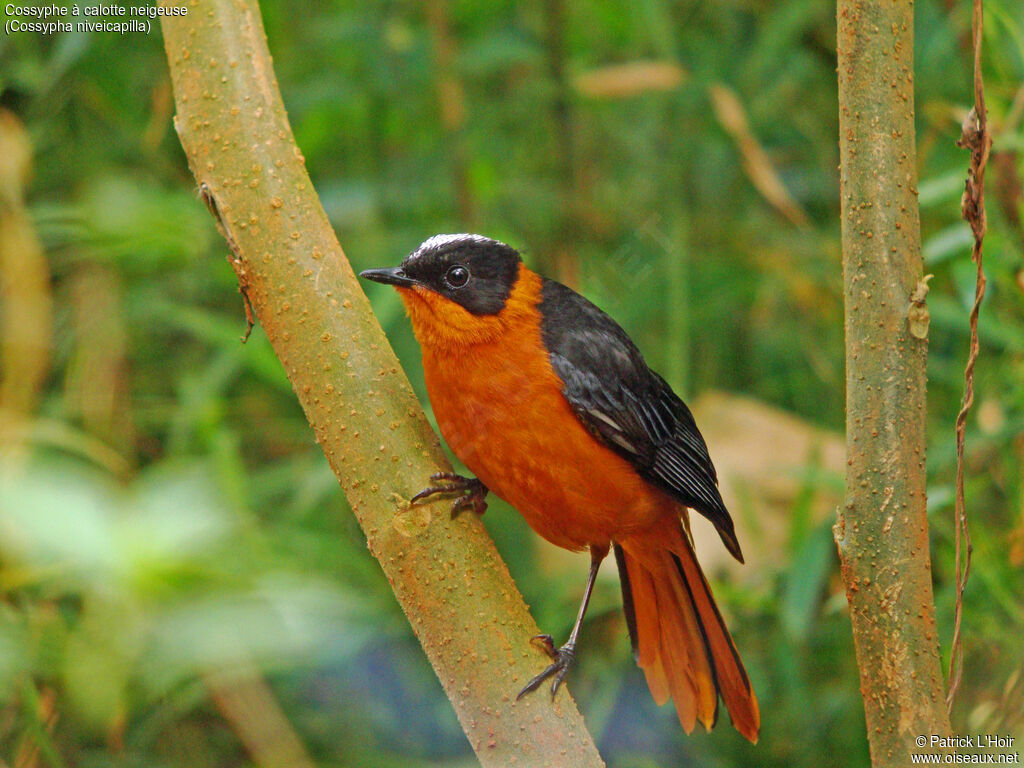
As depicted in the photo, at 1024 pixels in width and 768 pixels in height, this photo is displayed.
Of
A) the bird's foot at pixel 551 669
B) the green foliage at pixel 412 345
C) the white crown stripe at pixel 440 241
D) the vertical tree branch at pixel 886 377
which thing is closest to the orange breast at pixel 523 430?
the white crown stripe at pixel 440 241

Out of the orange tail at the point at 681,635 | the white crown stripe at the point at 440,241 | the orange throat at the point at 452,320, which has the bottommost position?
the orange tail at the point at 681,635

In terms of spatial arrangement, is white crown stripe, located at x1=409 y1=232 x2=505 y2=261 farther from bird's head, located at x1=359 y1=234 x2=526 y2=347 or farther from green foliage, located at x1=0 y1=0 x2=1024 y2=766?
green foliage, located at x1=0 y1=0 x2=1024 y2=766

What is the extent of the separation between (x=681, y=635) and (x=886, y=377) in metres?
1.26

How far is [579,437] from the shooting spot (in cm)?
262

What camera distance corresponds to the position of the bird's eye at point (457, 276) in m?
2.74

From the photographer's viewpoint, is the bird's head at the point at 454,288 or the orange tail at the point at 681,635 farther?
the orange tail at the point at 681,635

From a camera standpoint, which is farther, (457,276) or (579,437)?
(457,276)

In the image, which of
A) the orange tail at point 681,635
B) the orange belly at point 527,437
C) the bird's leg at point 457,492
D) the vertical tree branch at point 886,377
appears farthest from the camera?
the orange tail at point 681,635

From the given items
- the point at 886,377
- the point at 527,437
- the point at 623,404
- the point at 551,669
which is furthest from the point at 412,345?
the point at 886,377

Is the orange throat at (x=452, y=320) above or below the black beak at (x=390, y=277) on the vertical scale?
below

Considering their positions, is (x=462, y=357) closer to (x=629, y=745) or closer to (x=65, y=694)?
(x=65, y=694)

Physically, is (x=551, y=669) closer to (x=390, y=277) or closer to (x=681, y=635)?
(x=681, y=635)

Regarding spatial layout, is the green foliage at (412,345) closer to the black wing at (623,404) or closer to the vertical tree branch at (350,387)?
the vertical tree branch at (350,387)

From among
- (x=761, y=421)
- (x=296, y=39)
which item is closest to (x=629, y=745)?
(x=761, y=421)
